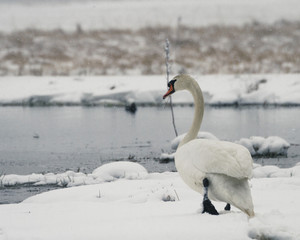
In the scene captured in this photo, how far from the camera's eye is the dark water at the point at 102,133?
10.8m

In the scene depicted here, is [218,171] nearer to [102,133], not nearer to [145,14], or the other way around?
[102,133]

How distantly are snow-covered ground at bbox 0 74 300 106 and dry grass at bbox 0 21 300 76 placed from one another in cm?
252

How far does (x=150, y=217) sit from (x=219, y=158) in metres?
0.74

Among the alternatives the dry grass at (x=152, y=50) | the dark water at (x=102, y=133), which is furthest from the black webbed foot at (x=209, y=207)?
the dry grass at (x=152, y=50)

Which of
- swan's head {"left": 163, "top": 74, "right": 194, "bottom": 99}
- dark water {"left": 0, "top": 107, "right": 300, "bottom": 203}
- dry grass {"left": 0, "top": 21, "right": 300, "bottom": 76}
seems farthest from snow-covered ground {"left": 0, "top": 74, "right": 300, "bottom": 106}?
swan's head {"left": 163, "top": 74, "right": 194, "bottom": 99}

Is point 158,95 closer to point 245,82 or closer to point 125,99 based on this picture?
point 125,99

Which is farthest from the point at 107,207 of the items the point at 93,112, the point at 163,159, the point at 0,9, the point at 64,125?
the point at 0,9

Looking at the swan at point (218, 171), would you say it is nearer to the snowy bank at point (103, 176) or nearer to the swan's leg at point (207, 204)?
the swan's leg at point (207, 204)

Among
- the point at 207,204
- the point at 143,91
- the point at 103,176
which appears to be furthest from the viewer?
the point at 143,91

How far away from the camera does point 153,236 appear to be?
13.5 ft

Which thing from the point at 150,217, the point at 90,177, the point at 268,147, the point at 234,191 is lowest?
the point at 268,147

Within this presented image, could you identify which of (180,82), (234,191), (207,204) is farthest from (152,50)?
(234,191)

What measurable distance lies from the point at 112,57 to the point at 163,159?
22.8 m

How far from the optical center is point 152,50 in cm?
3538
